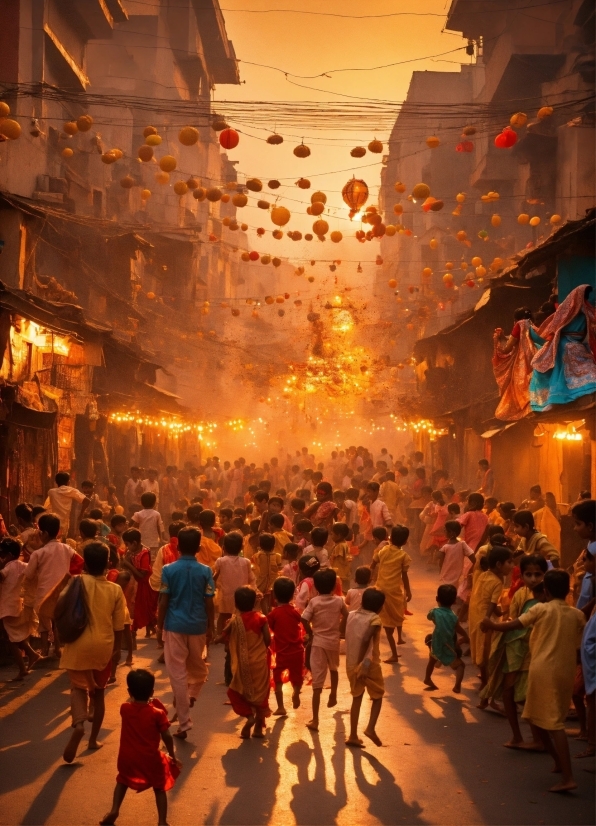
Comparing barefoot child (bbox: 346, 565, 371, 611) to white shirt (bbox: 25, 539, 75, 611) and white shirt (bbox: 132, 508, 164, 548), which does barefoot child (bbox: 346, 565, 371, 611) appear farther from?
white shirt (bbox: 132, 508, 164, 548)

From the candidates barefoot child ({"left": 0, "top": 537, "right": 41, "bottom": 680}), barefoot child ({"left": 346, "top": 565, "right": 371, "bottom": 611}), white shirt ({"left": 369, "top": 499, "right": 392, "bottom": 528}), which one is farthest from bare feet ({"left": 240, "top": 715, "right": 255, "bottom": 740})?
white shirt ({"left": 369, "top": 499, "right": 392, "bottom": 528})

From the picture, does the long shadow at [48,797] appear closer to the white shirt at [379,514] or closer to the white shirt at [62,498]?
the white shirt at [62,498]

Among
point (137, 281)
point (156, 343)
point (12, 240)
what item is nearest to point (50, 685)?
point (12, 240)

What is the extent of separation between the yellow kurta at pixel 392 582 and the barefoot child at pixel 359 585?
1.08 metres

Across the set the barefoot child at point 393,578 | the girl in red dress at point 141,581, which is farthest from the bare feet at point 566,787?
the girl in red dress at point 141,581

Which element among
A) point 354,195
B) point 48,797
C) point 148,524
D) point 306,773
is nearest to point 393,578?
point 148,524

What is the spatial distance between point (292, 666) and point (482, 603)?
215 cm

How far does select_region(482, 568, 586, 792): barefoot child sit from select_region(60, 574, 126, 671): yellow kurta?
321 centimetres

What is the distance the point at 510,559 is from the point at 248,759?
356 cm

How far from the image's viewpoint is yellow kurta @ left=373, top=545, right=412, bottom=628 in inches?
455

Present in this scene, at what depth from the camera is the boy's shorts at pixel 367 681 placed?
26.4 feet

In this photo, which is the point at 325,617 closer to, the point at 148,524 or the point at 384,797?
the point at 384,797

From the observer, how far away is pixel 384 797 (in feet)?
21.6

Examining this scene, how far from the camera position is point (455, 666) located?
32.8ft
